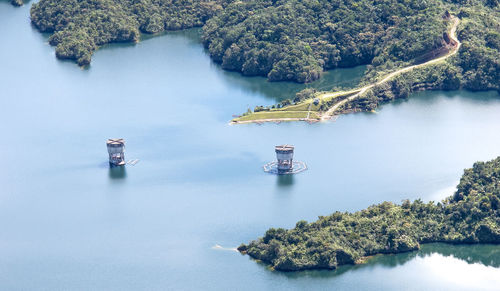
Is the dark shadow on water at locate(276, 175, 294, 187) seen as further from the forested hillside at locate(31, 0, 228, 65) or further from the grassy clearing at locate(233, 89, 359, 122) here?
the forested hillside at locate(31, 0, 228, 65)

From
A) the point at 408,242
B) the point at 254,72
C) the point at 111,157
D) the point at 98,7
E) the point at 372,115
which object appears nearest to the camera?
the point at 408,242

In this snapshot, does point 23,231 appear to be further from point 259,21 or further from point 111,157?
point 259,21

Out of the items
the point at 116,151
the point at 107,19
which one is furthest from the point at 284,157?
the point at 107,19

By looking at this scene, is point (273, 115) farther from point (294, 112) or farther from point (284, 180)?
point (284, 180)

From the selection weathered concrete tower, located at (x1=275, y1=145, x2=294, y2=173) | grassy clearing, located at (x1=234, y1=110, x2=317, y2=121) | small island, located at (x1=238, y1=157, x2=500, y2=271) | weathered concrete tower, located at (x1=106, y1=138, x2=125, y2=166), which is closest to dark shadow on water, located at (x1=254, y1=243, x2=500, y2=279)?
small island, located at (x1=238, y1=157, x2=500, y2=271)

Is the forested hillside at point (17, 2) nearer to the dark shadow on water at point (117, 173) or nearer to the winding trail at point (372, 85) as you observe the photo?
the winding trail at point (372, 85)

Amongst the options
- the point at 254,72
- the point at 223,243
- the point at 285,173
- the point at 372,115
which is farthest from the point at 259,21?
the point at 223,243

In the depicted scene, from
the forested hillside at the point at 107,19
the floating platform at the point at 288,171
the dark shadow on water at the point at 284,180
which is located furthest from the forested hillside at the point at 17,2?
the dark shadow on water at the point at 284,180
